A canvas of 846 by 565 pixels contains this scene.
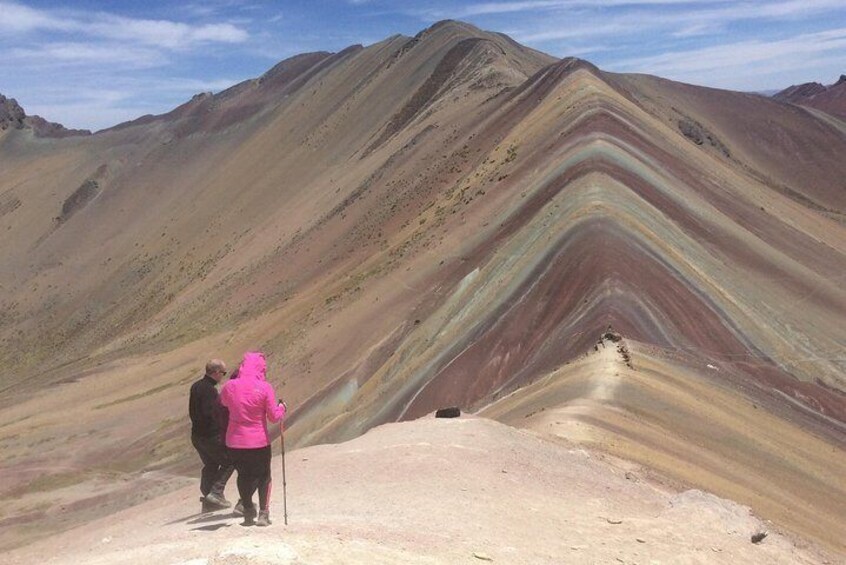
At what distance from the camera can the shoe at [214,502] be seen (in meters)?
9.09

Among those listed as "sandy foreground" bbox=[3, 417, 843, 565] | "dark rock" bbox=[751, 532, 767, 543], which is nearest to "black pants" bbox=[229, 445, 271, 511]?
"sandy foreground" bbox=[3, 417, 843, 565]

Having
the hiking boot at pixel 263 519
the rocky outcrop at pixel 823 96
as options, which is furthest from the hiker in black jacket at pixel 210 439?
the rocky outcrop at pixel 823 96

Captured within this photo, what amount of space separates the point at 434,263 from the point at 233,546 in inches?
957

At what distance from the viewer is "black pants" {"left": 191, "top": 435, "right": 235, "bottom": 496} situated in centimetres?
906

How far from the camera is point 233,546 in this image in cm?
638

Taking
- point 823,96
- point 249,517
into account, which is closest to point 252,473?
point 249,517

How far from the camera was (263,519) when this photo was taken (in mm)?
7836

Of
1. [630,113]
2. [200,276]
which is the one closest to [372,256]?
[630,113]

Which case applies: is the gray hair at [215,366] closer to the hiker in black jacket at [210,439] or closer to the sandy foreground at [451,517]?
the hiker in black jacket at [210,439]

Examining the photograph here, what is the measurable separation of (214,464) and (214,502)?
0.41 metres

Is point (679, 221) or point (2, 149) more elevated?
point (2, 149)

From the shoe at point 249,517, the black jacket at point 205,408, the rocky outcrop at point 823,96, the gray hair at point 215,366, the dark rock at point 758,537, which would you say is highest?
the rocky outcrop at point 823,96

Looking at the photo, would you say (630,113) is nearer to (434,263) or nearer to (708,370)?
(434,263)

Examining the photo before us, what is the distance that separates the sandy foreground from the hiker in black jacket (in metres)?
0.34
